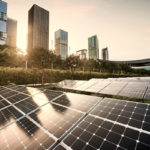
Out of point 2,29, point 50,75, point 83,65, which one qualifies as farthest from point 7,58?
point 2,29

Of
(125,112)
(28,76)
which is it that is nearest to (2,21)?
(28,76)

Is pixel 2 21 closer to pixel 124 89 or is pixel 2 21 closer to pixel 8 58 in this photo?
pixel 8 58

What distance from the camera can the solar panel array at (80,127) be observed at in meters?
→ 2.72

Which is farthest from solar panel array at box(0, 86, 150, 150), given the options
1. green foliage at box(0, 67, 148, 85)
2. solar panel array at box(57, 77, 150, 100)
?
green foliage at box(0, 67, 148, 85)

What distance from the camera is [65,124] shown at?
12.1 ft

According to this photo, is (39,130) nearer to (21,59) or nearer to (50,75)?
(50,75)

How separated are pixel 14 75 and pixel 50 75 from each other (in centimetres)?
1026

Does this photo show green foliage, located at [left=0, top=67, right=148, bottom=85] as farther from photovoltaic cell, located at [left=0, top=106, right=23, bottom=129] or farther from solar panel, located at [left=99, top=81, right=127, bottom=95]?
photovoltaic cell, located at [left=0, top=106, right=23, bottom=129]

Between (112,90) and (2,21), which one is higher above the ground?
(2,21)

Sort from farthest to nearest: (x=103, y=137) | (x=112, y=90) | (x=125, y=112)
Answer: (x=112, y=90) < (x=125, y=112) < (x=103, y=137)

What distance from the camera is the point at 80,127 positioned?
3.42 metres

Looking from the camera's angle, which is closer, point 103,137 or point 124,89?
point 103,137

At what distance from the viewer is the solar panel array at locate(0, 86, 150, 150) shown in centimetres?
272

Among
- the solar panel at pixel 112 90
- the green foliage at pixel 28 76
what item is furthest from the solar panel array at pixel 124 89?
the green foliage at pixel 28 76
